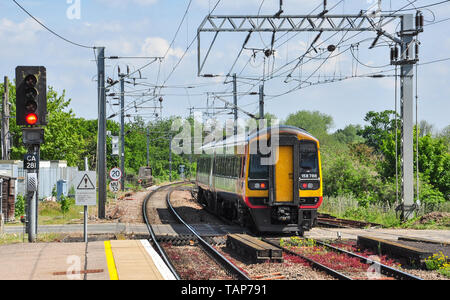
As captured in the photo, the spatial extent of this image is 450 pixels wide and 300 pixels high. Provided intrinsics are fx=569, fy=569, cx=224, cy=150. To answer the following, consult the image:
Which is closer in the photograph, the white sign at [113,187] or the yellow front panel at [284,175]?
the yellow front panel at [284,175]

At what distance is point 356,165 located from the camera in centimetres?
3048

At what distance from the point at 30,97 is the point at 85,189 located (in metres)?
2.97

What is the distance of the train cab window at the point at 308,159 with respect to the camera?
17.2 m

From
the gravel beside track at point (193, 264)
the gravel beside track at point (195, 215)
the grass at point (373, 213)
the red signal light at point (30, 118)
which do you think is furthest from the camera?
the gravel beside track at point (195, 215)

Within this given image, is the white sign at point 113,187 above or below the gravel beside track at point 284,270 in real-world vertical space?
above

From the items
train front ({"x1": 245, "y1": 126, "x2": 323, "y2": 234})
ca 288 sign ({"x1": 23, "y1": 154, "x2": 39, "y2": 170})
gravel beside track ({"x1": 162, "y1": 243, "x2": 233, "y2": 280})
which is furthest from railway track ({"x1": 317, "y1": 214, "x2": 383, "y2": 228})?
ca 288 sign ({"x1": 23, "y1": 154, "x2": 39, "y2": 170})

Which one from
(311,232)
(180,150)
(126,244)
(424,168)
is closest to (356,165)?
(424,168)

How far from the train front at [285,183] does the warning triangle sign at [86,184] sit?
475 cm

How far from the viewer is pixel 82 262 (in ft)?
33.3

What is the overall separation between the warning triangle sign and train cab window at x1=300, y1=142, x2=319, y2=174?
6245mm

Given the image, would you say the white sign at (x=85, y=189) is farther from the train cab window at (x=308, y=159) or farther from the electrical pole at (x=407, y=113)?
the electrical pole at (x=407, y=113)

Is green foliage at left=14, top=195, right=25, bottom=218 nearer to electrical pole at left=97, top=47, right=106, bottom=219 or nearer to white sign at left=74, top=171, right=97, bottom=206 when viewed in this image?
electrical pole at left=97, top=47, right=106, bottom=219

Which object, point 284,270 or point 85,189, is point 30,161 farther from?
point 284,270

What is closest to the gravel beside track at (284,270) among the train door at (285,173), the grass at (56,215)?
the train door at (285,173)
